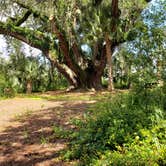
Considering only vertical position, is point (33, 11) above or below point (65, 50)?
above

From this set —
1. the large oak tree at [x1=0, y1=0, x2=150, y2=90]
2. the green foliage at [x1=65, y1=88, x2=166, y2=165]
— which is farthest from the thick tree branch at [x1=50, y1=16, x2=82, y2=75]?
the green foliage at [x1=65, y1=88, x2=166, y2=165]

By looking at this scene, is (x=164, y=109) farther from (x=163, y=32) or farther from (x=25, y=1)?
(x=25, y=1)

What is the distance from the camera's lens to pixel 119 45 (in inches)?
851

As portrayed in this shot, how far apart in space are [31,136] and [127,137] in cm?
249

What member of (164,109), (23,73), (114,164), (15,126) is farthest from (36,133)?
(23,73)

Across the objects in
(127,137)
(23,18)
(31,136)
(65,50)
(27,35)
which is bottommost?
(31,136)

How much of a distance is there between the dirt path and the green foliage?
0.45 m

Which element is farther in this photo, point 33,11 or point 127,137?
point 33,11

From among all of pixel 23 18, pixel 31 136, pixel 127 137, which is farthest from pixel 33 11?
pixel 127 137

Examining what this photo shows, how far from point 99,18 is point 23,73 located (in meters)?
9.07

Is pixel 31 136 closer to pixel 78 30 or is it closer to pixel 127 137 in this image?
pixel 127 137

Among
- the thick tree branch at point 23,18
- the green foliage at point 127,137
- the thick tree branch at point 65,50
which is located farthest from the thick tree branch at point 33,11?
the green foliage at point 127,137

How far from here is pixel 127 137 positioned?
5656 millimetres

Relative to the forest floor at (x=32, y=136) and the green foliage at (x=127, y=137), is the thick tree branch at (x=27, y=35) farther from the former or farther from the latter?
the green foliage at (x=127, y=137)
